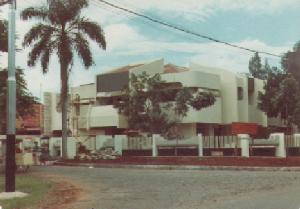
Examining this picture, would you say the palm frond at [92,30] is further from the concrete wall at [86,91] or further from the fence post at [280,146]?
the concrete wall at [86,91]

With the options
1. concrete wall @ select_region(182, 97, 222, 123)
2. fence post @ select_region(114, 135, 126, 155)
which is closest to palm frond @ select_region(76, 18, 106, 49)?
fence post @ select_region(114, 135, 126, 155)

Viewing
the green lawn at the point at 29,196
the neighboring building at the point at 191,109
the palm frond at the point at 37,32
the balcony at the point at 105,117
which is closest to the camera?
the green lawn at the point at 29,196

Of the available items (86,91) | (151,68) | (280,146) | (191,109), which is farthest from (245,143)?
(86,91)

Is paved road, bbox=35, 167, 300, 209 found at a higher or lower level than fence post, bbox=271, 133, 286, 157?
lower

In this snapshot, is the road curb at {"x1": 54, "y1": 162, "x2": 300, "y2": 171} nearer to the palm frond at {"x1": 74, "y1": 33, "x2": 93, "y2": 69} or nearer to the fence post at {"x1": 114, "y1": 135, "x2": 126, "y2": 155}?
the fence post at {"x1": 114, "y1": 135, "x2": 126, "y2": 155}

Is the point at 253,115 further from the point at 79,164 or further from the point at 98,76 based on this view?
the point at 79,164

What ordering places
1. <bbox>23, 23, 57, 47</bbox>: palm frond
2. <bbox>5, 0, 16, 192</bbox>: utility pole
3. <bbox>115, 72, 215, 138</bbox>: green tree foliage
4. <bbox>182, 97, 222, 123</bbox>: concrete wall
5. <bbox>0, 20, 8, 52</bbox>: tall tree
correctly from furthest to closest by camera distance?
<bbox>182, 97, 222, 123</bbox>: concrete wall < <bbox>115, 72, 215, 138</bbox>: green tree foliage < <bbox>23, 23, 57, 47</bbox>: palm frond < <bbox>0, 20, 8, 52</bbox>: tall tree < <bbox>5, 0, 16, 192</bbox>: utility pole

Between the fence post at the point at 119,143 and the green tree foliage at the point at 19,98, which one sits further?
the fence post at the point at 119,143

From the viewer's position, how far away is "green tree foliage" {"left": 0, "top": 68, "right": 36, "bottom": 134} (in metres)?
25.2

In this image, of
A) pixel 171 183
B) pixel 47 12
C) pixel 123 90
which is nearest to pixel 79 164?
pixel 47 12

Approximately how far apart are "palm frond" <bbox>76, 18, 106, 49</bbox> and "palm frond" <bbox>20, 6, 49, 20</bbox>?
2.14 m

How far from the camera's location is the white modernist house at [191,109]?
4666cm

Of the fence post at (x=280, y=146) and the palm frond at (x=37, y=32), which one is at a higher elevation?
the palm frond at (x=37, y=32)

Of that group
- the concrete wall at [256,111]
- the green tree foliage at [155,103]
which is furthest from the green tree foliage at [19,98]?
the concrete wall at [256,111]
